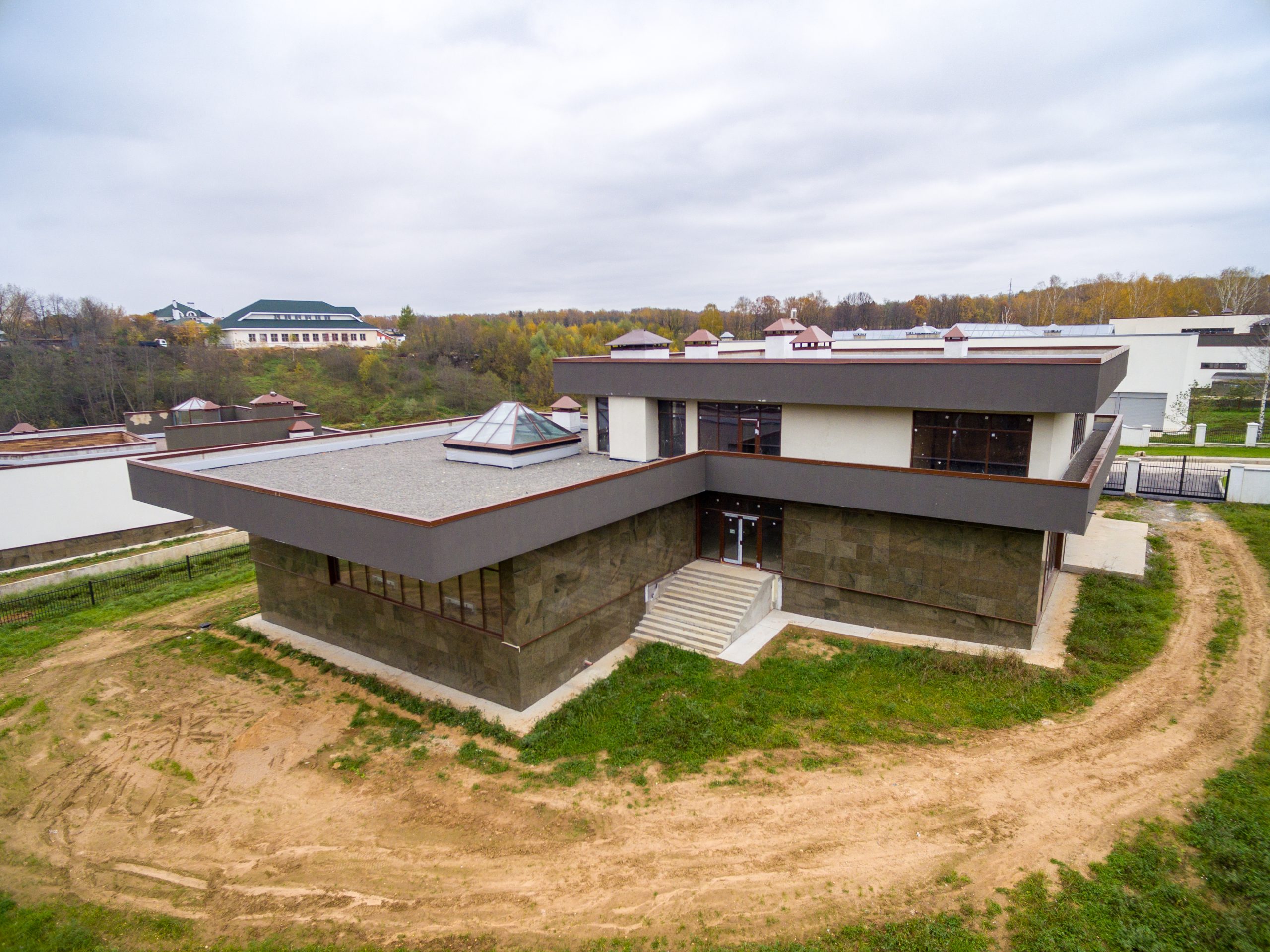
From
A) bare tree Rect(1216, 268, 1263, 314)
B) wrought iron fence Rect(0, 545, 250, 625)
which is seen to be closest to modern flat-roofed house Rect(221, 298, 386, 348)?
wrought iron fence Rect(0, 545, 250, 625)

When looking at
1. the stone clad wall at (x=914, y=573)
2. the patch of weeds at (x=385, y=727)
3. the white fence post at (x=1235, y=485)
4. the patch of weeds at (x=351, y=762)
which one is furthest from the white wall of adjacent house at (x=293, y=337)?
the white fence post at (x=1235, y=485)

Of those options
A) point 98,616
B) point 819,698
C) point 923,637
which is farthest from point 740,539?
point 98,616

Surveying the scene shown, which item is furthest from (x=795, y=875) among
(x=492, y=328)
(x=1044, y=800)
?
(x=492, y=328)

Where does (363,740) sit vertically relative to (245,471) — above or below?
below

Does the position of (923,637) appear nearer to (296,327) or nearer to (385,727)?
(385,727)

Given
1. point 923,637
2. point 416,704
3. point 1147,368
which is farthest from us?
point 1147,368

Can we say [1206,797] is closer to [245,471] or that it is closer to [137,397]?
[245,471]

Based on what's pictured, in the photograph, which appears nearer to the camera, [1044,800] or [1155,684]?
[1044,800]
